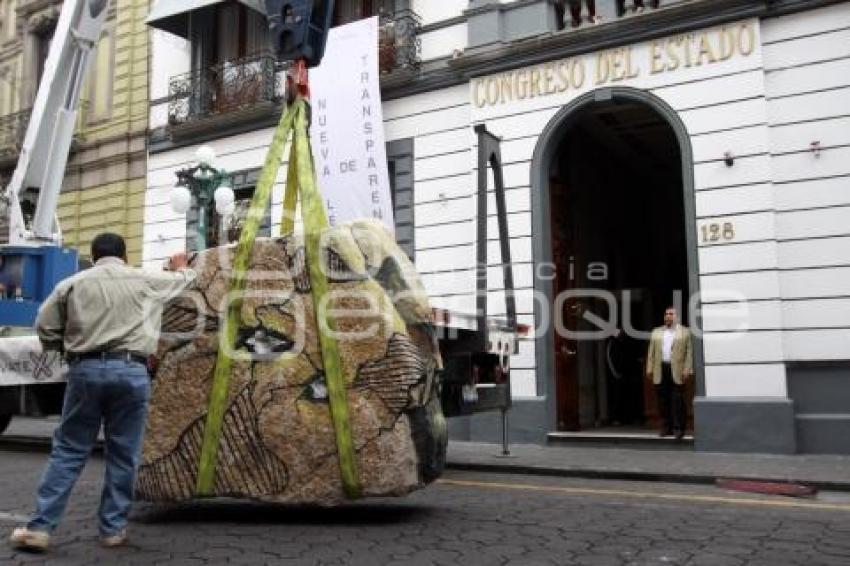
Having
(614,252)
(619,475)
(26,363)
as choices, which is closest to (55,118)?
(26,363)

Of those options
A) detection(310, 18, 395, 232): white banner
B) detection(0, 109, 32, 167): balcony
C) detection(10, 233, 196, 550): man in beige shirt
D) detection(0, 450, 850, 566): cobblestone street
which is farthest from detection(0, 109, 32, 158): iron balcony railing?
detection(10, 233, 196, 550): man in beige shirt

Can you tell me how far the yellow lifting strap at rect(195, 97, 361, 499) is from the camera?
5387 mm

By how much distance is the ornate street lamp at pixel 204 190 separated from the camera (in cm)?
1312

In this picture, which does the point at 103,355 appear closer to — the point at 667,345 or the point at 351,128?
the point at 667,345

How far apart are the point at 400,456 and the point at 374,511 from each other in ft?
2.56

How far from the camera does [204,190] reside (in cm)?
1347

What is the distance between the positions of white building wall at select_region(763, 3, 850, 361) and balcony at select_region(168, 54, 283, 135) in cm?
830

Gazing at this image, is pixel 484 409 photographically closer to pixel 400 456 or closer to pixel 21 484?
pixel 400 456

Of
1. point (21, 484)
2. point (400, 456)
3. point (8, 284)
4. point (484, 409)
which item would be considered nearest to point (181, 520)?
point (400, 456)

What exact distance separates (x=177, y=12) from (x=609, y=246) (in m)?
8.95

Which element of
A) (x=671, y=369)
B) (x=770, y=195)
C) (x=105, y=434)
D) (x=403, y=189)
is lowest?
(x=105, y=434)

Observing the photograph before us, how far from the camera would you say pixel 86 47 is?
1123cm

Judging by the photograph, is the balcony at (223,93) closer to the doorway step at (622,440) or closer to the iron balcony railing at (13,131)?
the iron balcony railing at (13,131)

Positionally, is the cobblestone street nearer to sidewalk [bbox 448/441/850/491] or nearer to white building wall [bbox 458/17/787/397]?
sidewalk [bbox 448/441/850/491]
